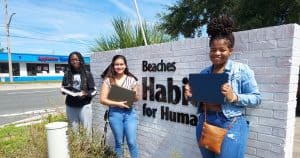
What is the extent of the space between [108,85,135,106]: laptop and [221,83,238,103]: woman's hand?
1.79 metres

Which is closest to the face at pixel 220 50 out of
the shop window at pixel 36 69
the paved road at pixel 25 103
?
the paved road at pixel 25 103

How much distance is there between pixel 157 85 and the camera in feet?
14.0

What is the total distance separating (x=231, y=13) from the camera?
35.5 ft

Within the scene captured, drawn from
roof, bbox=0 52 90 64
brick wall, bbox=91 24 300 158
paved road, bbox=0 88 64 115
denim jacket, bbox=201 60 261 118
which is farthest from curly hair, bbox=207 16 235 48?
roof, bbox=0 52 90 64

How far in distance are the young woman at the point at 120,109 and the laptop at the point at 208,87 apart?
4.82ft

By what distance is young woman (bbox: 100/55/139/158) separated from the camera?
13.1 ft

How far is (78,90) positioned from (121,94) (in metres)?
1.15

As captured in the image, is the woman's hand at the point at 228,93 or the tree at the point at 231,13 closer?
the woman's hand at the point at 228,93

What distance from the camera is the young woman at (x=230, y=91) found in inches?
97.6

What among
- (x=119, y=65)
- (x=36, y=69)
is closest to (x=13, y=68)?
(x=36, y=69)

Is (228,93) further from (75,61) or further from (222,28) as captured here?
(75,61)

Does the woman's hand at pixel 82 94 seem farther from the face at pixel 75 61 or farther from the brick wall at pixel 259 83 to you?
the brick wall at pixel 259 83

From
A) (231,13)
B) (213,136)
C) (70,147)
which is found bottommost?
(70,147)

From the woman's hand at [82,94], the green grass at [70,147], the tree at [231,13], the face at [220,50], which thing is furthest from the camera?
the tree at [231,13]
